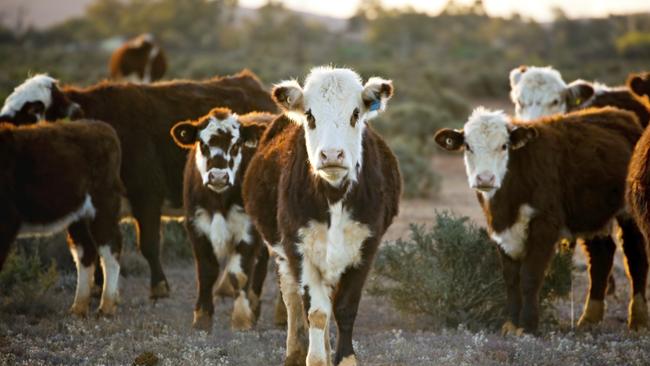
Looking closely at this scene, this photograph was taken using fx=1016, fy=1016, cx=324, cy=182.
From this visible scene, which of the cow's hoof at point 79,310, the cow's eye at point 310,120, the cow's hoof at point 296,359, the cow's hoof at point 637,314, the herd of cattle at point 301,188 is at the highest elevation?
the cow's eye at point 310,120

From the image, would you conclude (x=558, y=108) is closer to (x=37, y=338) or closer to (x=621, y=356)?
(x=621, y=356)

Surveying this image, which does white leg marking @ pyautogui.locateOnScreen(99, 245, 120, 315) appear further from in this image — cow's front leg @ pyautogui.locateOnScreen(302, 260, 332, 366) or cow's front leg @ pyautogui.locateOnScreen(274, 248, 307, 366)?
cow's front leg @ pyautogui.locateOnScreen(302, 260, 332, 366)

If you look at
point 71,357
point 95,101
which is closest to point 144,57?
point 95,101

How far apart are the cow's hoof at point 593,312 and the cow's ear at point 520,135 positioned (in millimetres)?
1741

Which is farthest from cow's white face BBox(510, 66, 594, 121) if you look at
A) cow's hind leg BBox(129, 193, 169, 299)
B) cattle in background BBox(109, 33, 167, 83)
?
cattle in background BBox(109, 33, 167, 83)

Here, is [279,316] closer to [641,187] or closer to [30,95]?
[641,187]

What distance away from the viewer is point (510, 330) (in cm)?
871

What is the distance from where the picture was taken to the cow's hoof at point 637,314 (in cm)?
924

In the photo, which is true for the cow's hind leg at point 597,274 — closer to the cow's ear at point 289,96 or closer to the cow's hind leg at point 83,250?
the cow's ear at point 289,96

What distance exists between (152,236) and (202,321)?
234cm

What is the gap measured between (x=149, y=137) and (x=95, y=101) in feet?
2.42

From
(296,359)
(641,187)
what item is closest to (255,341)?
(296,359)

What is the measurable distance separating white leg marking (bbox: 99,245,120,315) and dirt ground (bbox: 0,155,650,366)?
0.67 feet

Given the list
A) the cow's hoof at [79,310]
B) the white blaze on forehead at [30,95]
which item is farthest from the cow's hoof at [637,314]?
the white blaze on forehead at [30,95]
